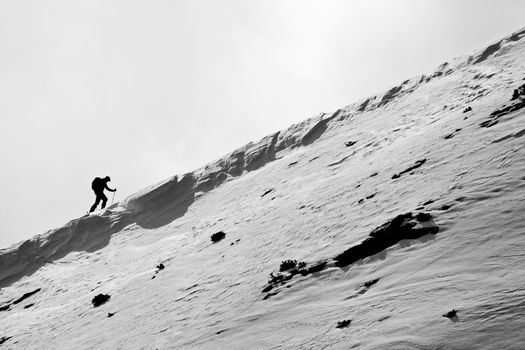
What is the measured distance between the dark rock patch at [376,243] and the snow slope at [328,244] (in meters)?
0.05

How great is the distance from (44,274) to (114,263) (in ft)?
19.0

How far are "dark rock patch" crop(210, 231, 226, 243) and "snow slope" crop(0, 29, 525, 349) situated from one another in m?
0.29

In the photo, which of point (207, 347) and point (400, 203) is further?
point (400, 203)

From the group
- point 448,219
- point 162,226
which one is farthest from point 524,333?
point 162,226

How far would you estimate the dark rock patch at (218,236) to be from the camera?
2023 centimetres

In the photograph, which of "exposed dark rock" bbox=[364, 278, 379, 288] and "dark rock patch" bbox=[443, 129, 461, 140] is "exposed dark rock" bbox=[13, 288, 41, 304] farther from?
"dark rock patch" bbox=[443, 129, 461, 140]

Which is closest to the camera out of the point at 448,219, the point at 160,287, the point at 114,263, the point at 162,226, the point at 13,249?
the point at 448,219

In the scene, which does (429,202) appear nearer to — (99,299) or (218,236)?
(218,236)

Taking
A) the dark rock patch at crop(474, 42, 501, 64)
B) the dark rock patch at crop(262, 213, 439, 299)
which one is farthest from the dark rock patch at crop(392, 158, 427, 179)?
the dark rock patch at crop(474, 42, 501, 64)

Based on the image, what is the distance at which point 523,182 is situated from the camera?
11125mm

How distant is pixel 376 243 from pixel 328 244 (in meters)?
1.98

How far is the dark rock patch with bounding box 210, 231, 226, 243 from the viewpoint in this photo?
20.2 meters

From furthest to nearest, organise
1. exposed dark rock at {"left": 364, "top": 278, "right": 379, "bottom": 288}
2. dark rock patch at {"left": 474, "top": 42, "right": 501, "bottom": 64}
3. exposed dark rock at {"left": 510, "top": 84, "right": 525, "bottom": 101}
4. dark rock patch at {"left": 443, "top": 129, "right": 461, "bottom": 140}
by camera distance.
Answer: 1. dark rock patch at {"left": 474, "top": 42, "right": 501, "bottom": 64}
2. dark rock patch at {"left": 443, "top": 129, "right": 461, "bottom": 140}
3. exposed dark rock at {"left": 510, "top": 84, "right": 525, "bottom": 101}
4. exposed dark rock at {"left": 364, "top": 278, "right": 379, "bottom": 288}

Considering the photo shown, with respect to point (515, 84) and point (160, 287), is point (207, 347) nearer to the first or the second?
point (160, 287)
